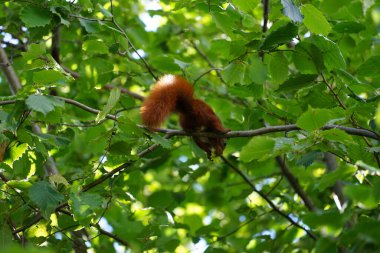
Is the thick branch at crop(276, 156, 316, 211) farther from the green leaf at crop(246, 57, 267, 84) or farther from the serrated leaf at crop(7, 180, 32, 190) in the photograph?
the serrated leaf at crop(7, 180, 32, 190)

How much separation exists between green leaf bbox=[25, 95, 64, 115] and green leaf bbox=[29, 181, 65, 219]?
39cm

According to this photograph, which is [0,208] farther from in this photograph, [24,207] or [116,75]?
[116,75]

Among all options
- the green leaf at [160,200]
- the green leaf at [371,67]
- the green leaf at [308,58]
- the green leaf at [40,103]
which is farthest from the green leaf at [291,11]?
the green leaf at [160,200]

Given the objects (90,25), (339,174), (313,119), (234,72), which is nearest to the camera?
(339,174)

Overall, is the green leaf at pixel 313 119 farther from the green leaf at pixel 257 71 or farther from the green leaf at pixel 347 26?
the green leaf at pixel 347 26

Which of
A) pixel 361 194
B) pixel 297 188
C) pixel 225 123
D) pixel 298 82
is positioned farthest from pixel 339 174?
pixel 297 188

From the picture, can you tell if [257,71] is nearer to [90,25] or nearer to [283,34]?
[283,34]

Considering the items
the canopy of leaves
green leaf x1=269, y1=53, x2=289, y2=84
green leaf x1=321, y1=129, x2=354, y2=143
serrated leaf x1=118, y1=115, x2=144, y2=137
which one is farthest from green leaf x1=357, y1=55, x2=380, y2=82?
serrated leaf x1=118, y1=115, x2=144, y2=137

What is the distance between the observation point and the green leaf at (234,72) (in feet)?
8.34

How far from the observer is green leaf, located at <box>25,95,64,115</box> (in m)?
1.75

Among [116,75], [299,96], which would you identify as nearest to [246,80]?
[299,96]

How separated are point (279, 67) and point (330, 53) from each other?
218 mm

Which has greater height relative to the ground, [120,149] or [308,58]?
[308,58]

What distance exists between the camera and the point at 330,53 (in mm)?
2344
